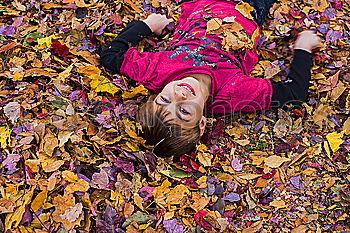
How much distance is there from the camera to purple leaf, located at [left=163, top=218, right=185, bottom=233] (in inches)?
74.1

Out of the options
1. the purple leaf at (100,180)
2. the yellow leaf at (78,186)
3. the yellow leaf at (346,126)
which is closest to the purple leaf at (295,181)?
the yellow leaf at (346,126)

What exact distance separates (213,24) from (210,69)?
372 mm

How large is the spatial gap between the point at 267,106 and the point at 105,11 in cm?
142

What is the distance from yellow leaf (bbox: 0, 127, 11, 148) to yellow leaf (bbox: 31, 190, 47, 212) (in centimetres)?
39

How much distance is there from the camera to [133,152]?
83.7 inches

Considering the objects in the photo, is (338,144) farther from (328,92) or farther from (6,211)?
(6,211)

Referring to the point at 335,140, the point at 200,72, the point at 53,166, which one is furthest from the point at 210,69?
the point at 53,166

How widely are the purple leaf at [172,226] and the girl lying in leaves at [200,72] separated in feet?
1.38

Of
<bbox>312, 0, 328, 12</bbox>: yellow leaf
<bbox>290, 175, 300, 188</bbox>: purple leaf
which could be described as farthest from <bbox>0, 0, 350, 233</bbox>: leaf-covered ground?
<bbox>312, 0, 328, 12</bbox>: yellow leaf

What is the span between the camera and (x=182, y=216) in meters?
1.95

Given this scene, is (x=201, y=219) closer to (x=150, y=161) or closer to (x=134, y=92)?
(x=150, y=161)

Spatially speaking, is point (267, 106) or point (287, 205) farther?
point (267, 106)

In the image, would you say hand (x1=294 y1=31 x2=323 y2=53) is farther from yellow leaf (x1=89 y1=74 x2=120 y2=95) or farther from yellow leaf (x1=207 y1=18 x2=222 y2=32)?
yellow leaf (x1=89 y1=74 x2=120 y2=95)

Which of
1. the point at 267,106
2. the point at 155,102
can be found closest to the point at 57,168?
the point at 155,102
